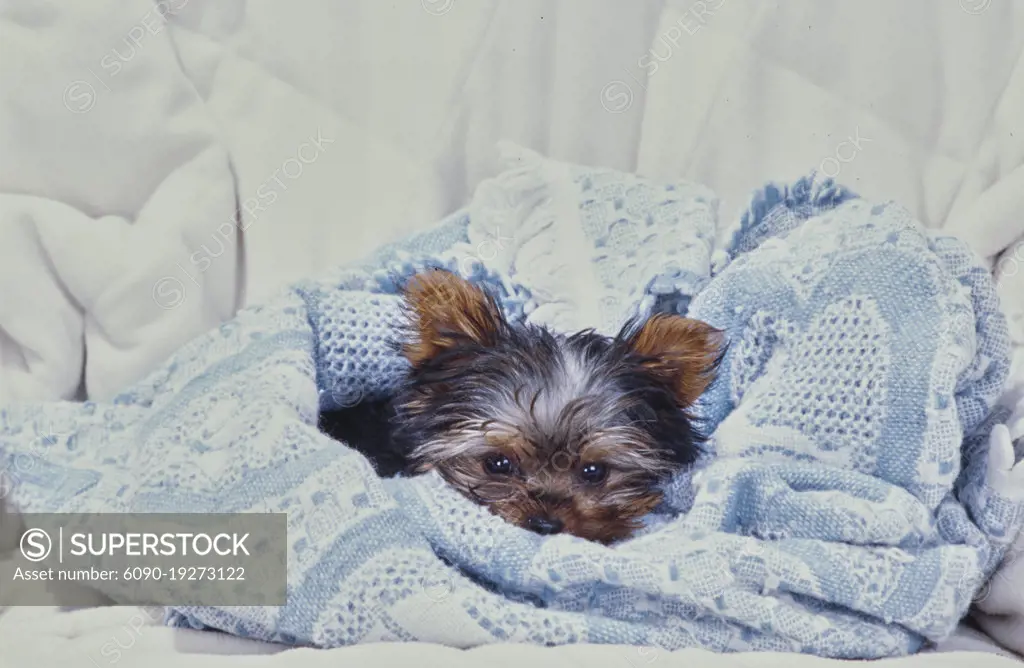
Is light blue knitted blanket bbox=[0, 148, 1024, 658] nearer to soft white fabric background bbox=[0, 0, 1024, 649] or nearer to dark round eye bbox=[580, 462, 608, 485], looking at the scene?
dark round eye bbox=[580, 462, 608, 485]

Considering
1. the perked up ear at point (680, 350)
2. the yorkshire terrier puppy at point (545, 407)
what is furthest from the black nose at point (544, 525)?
the perked up ear at point (680, 350)

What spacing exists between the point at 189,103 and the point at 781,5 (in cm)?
189

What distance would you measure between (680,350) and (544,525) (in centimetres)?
57

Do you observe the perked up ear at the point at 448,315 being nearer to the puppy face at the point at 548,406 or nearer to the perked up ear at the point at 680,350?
the puppy face at the point at 548,406

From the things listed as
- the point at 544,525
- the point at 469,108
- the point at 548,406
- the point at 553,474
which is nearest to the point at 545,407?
the point at 548,406

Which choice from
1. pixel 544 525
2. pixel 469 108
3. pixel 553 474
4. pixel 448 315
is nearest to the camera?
pixel 544 525

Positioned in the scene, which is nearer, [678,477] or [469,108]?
[678,477]

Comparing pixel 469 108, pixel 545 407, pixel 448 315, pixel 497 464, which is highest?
pixel 469 108

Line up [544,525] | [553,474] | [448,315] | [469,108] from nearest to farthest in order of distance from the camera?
[544,525] < [553,474] < [448,315] < [469,108]

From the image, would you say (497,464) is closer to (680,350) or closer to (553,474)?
(553,474)

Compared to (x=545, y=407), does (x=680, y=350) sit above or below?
above

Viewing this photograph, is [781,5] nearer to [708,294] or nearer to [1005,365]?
[708,294]

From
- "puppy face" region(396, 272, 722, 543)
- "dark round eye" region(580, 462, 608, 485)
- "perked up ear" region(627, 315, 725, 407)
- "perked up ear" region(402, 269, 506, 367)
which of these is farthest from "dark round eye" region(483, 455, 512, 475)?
"perked up ear" region(627, 315, 725, 407)

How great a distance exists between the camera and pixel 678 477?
8.04 ft
